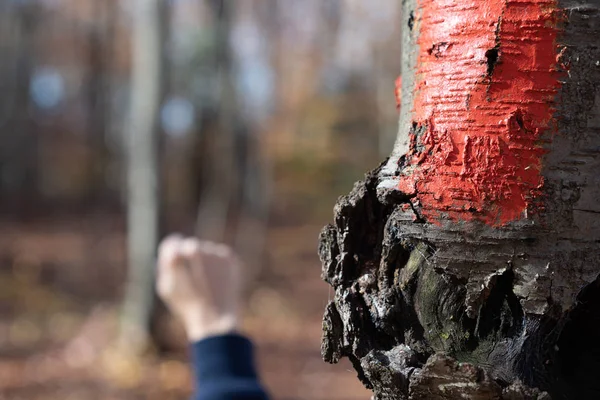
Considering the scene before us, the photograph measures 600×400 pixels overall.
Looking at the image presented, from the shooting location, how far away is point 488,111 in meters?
0.99

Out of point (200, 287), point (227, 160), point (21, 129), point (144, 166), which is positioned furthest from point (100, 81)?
point (200, 287)

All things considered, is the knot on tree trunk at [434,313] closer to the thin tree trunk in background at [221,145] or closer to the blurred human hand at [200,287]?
the blurred human hand at [200,287]

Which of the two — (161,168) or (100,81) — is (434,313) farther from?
(100,81)

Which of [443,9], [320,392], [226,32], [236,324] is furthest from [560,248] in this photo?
[226,32]

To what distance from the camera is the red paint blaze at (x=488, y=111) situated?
3.18 ft

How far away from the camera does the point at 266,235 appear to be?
23.0 metres

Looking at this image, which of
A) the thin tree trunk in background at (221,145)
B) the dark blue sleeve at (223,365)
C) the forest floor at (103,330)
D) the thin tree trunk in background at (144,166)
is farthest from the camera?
the thin tree trunk in background at (221,145)

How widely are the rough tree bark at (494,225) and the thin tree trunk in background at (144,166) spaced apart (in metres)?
6.87

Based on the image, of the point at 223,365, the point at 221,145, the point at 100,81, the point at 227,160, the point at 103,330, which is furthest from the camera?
the point at 100,81

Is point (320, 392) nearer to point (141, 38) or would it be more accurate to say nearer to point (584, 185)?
point (141, 38)

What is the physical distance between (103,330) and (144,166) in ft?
11.9

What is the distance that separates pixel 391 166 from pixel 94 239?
69.8ft

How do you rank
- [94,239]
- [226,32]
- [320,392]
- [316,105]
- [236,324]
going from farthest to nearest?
[316,105] → [94,239] → [226,32] → [320,392] → [236,324]

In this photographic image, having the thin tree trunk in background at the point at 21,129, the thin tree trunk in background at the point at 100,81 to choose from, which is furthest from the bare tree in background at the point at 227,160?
the thin tree trunk in background at the point at 100,81
